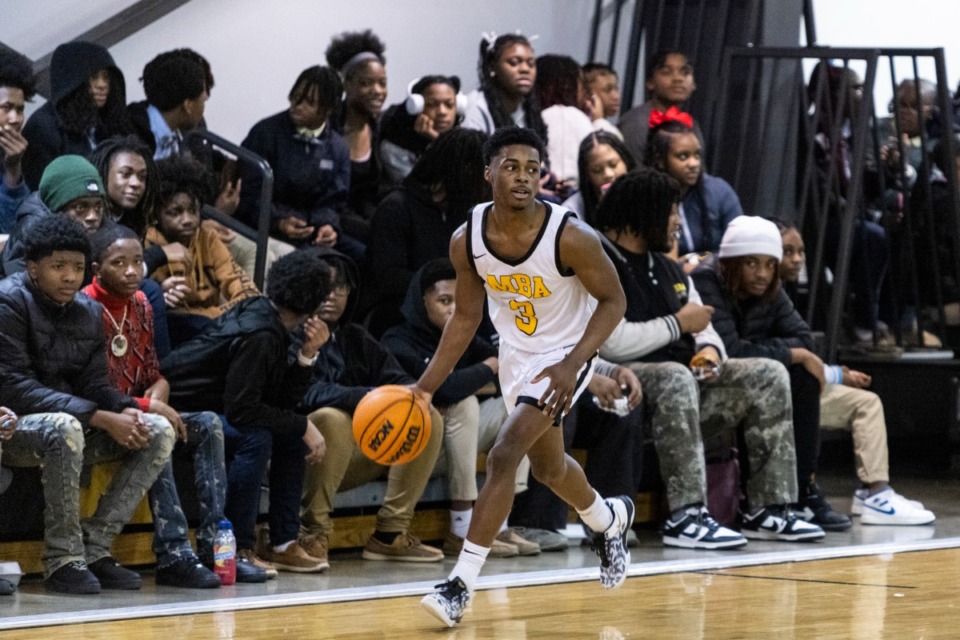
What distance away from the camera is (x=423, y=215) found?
23.1 feet

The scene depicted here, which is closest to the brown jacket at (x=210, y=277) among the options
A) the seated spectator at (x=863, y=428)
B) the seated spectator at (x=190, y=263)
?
the seated spectator at (x=190, y=263)

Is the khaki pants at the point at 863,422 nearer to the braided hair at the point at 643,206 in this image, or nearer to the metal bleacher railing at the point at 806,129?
the metal bleacher railing at the point at 806,129

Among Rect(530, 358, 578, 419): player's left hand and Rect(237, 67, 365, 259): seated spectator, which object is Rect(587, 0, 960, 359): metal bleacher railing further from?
Rect(530, 358, 578, 419): player's left hand

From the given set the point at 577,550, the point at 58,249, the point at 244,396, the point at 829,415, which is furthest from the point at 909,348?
the point at 58,249

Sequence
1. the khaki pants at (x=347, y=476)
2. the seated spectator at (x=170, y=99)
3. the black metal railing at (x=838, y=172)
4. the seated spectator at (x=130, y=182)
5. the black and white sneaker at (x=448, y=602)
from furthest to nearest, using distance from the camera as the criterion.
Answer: the black metal railing at (x=838, y=172)
the seated spectator at (x=170, y=99)
the seated spectator at (x=130, y=182)
the khaki pants at (x=347, y=476)
the black and white sneaker at (x=448, y=602)

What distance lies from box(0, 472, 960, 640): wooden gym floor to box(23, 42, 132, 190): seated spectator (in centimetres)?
185

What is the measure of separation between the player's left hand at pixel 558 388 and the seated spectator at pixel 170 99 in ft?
9.21

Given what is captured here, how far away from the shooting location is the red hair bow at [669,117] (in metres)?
8.55

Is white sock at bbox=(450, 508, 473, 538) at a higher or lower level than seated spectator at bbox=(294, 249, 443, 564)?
lower

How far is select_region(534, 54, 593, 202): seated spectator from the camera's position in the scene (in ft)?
27.1

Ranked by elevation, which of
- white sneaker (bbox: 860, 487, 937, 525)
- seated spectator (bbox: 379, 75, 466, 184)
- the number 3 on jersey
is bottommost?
white sneaker (bbox: 860, 487, 937, 525)

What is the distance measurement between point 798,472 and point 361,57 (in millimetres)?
2806

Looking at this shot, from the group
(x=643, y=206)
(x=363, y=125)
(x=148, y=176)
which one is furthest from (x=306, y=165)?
(x=643, y=206)

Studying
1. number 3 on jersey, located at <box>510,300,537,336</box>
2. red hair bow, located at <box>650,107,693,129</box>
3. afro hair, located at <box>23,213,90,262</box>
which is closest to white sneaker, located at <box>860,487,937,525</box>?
red hair bow, located at <box>650,107,693,129</box>
